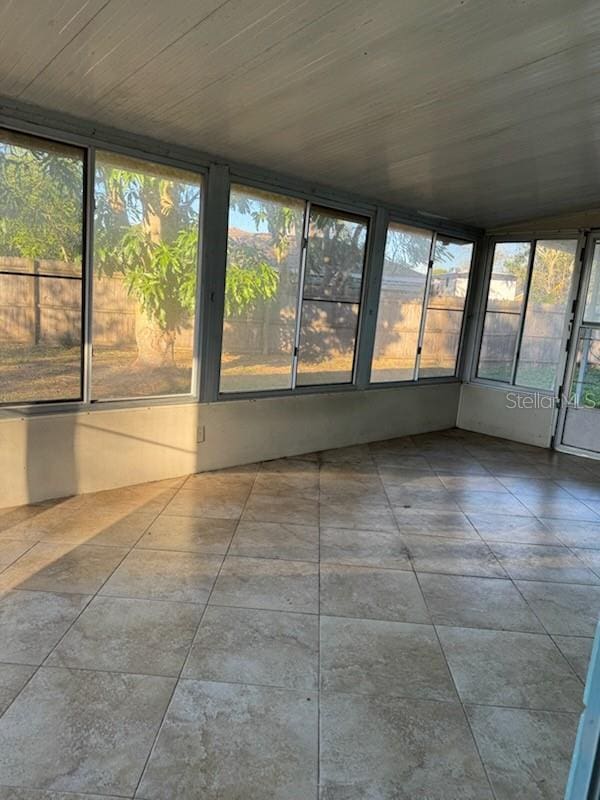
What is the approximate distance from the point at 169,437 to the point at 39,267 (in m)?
1.54

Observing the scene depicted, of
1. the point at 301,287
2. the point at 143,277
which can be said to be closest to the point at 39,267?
the point at 143,277

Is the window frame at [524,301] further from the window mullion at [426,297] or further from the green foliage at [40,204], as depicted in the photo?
the green foliage at [40,204]

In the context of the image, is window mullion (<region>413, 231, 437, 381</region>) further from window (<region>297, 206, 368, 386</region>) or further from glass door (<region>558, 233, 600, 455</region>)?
glass door (<region>558, 233, 600, 455</region>)

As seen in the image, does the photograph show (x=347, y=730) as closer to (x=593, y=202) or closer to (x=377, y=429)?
(x=377, y=429)

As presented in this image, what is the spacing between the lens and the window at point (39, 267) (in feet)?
10.7

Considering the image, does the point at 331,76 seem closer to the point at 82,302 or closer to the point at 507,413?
the point at 82,302

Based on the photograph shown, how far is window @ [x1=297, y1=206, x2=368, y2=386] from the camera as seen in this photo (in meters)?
4.99

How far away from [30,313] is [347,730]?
2982 mm

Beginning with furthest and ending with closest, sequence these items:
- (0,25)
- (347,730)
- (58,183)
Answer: (58,183) → (0,25) → (347,730)

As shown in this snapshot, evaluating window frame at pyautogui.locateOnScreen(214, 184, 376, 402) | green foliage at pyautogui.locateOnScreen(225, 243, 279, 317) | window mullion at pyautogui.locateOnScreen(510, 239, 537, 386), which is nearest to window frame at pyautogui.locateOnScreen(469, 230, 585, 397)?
window mullion at pyautogui.locateOnScreen(510, 239, 537, 386)

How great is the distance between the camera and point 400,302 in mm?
5887

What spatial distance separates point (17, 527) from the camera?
3195 millimetres

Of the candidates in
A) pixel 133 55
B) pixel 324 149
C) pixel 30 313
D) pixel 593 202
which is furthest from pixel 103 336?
pixel 593 202

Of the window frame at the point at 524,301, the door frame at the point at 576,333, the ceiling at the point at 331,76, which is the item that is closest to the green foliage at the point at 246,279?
the ceiling at the point at 331,76
